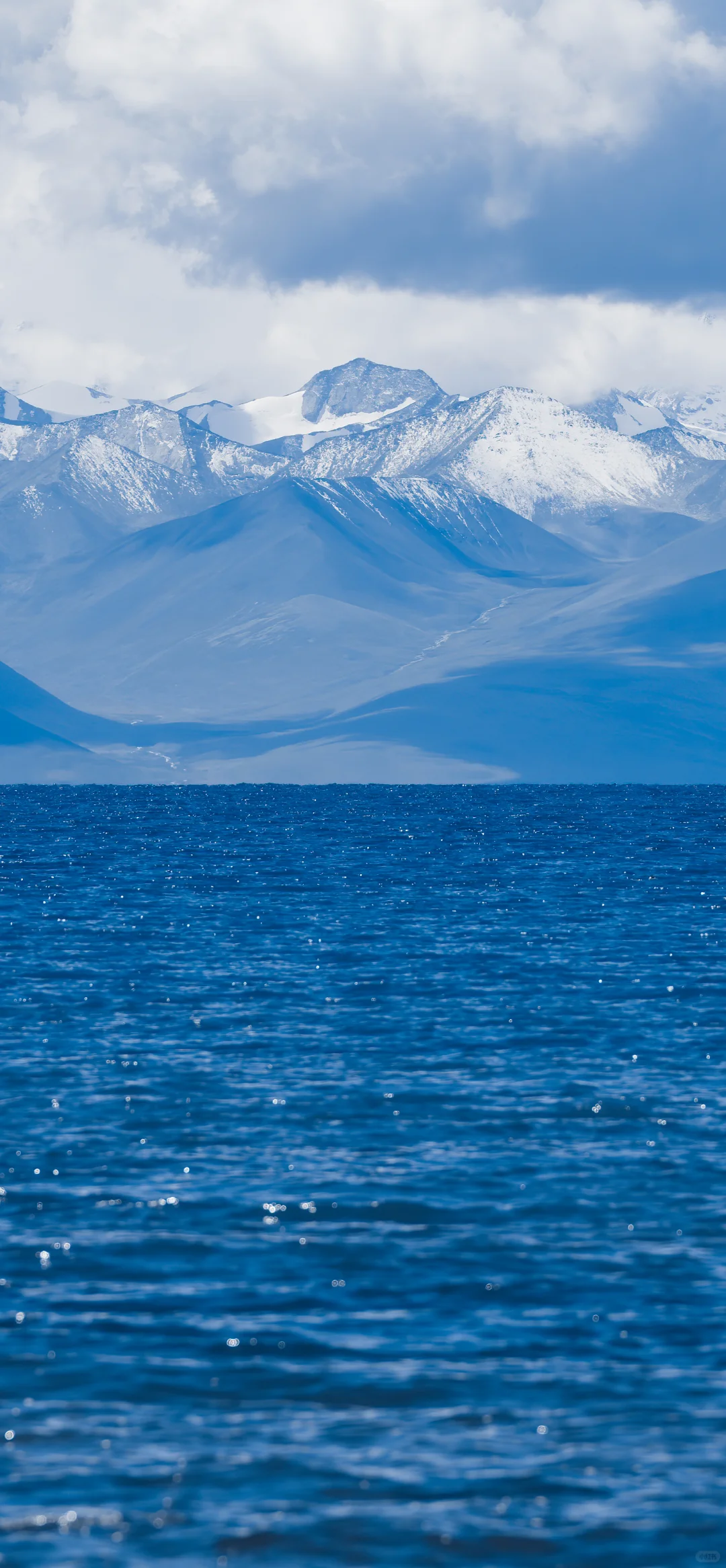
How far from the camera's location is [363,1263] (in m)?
32.9

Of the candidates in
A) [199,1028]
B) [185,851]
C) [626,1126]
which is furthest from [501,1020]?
[185,851]

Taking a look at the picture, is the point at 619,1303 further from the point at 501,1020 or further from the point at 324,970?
the point at 324,970

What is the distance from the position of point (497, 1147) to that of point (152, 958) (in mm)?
35341

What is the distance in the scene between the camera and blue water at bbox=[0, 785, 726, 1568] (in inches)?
936

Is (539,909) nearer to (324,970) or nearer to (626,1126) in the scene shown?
(324,970)

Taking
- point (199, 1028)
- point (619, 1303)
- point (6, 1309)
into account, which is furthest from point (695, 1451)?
point (199, 1028)

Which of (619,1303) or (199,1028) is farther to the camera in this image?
(199,1028)

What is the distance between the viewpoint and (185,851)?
150375 millimetres

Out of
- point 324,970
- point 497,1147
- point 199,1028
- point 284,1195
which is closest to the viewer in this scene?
point 284,1195

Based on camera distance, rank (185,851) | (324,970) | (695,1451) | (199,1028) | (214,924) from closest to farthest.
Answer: (695,1451) < (199,1028) < (324,970) < (214,924) < (185,851)

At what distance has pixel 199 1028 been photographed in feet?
187

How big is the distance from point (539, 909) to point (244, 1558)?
75462mm

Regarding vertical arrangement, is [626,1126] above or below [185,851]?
below

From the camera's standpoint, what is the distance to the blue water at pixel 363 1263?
936 inches
